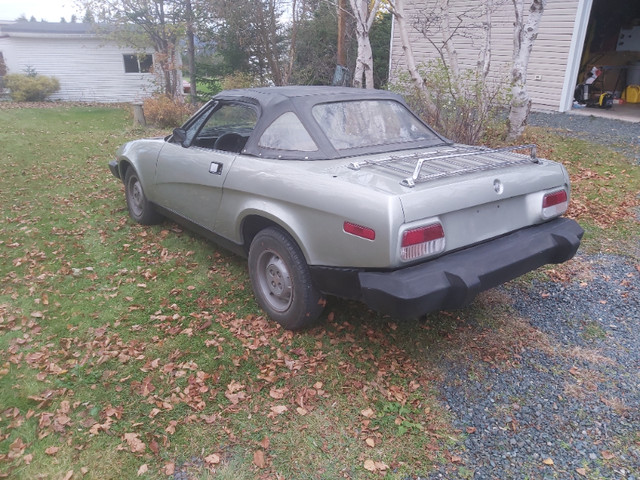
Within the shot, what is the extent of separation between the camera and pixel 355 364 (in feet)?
10.5

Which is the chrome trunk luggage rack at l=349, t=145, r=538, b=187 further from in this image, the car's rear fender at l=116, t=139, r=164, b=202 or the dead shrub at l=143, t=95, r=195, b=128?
the dead shrub at l=143, t=95, r=195, b=128

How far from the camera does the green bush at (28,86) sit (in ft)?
70.5

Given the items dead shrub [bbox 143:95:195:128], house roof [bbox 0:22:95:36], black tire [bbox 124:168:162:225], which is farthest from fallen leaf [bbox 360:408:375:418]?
house roof [bbox 0:22:95:36]

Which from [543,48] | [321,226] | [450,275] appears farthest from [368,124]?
[543,48]

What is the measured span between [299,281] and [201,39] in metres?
18.0

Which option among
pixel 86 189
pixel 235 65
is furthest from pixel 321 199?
pixel 235 65

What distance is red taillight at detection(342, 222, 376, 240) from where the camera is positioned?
267cm

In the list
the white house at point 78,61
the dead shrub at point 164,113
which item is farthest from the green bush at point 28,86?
the dead shrub at point 164,113

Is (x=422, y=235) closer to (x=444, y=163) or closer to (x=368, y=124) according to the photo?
(x=444, y=163)

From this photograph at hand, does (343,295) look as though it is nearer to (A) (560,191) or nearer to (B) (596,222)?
(A) (560,191)

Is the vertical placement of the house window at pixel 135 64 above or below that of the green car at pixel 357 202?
above

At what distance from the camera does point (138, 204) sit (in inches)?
219

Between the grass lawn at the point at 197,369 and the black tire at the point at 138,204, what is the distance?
0.72 feet

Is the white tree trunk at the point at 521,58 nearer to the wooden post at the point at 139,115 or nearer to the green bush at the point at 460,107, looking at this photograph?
the green bush at the point at 460,107
